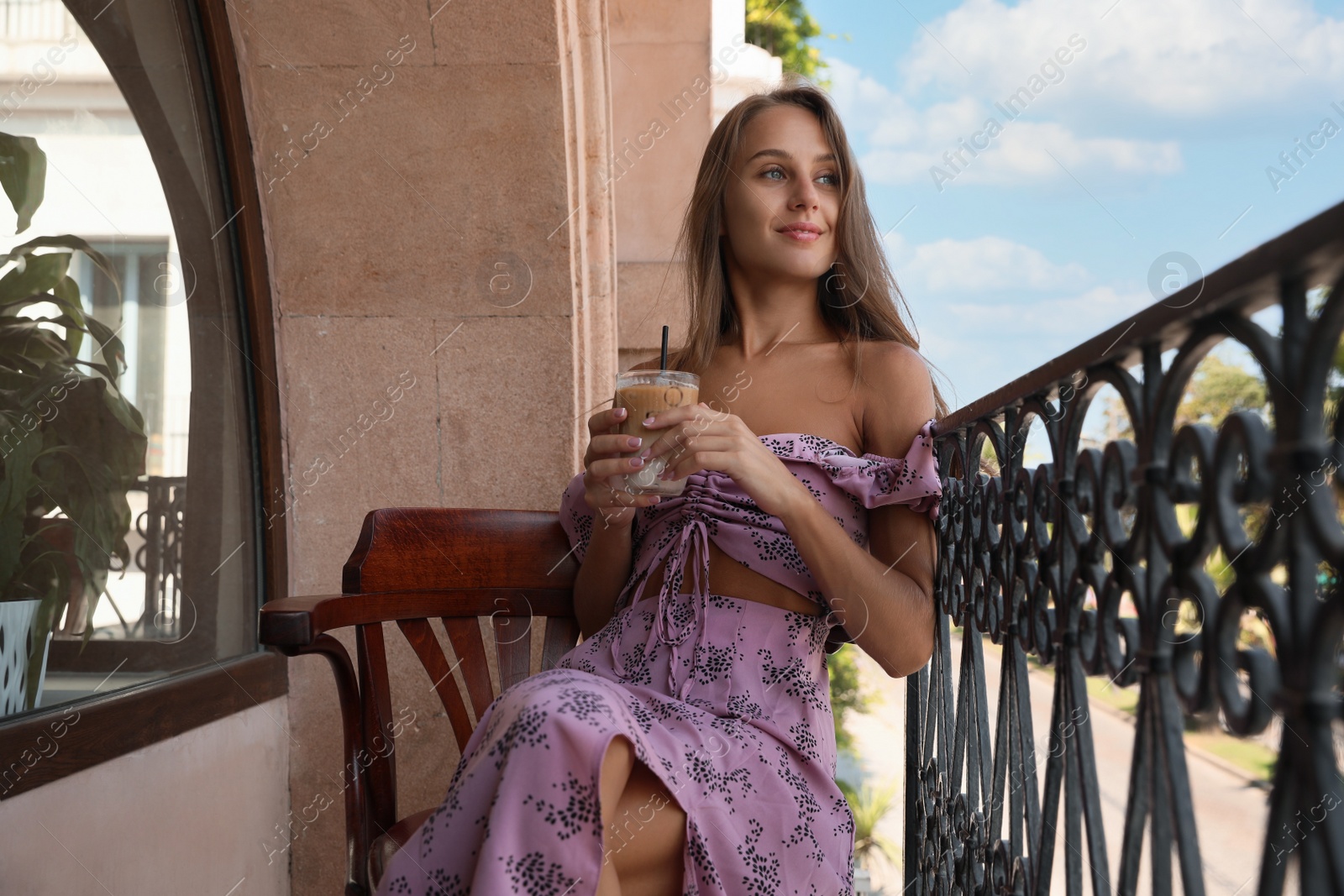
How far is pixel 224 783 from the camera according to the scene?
251cm

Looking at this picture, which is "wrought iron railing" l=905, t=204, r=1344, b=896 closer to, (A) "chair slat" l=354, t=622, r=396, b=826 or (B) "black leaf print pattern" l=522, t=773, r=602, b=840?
(B) "black leaf print pattern" l=522, t=773, r=602, b=840

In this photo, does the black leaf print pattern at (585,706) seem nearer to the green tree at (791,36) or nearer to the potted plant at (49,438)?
the potted plant at (49,438)

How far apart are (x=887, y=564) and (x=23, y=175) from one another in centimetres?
178

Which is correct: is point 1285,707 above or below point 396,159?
below

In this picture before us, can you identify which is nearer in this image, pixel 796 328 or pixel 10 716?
pixel 10 716

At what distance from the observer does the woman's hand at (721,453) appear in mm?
1544

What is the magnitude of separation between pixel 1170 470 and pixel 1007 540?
Answer: 0.49m

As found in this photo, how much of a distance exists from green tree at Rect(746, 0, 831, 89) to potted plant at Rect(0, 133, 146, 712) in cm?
792

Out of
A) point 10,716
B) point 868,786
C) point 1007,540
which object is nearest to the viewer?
point 1007,540

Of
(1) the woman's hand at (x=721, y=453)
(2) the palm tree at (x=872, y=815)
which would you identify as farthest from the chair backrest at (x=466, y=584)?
(2) the palm tree at (x=872, y=815)

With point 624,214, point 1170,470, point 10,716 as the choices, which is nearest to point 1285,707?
point 1170,470

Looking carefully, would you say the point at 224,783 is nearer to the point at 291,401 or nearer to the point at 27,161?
the point at 291,401

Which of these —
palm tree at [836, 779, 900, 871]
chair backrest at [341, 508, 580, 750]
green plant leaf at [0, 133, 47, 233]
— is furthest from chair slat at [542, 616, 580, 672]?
palm tree at [836, 779, 900, 871]

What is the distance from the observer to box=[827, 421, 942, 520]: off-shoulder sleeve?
1.69 meters
